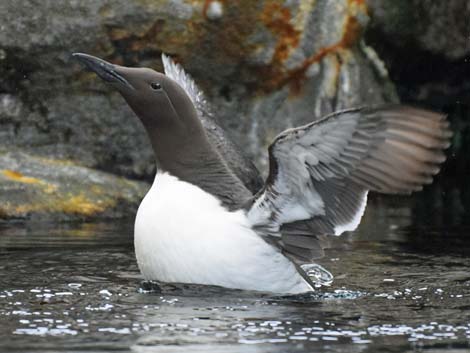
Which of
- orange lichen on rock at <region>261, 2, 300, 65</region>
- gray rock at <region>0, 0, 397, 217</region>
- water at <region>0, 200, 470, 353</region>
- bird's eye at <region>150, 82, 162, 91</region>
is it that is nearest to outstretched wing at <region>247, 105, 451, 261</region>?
water at <region>0, 200, 470, 353</region>

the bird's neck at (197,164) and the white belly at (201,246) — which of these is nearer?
the white belly at (201,246)

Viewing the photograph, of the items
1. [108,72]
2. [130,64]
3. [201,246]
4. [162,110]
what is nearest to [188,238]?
[201,246]

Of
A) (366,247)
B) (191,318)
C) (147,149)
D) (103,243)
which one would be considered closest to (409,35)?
(147,149)

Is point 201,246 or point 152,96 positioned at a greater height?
point 152,96

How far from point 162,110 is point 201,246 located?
94 cm

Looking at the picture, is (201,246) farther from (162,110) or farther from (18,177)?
(18,177)

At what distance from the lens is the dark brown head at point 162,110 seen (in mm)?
6824

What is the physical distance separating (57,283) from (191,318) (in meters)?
1.29

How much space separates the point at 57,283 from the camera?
265 inches

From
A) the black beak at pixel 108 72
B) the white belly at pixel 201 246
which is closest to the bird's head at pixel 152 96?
the black beak at pixel 108 72

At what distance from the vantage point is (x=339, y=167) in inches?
251

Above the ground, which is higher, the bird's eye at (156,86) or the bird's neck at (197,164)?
the bird's eye at (156,86)

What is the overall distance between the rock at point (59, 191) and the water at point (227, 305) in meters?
0.94

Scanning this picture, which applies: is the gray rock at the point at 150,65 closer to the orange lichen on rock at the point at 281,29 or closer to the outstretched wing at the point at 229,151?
the orange lichen on rock at the point at 281,29
